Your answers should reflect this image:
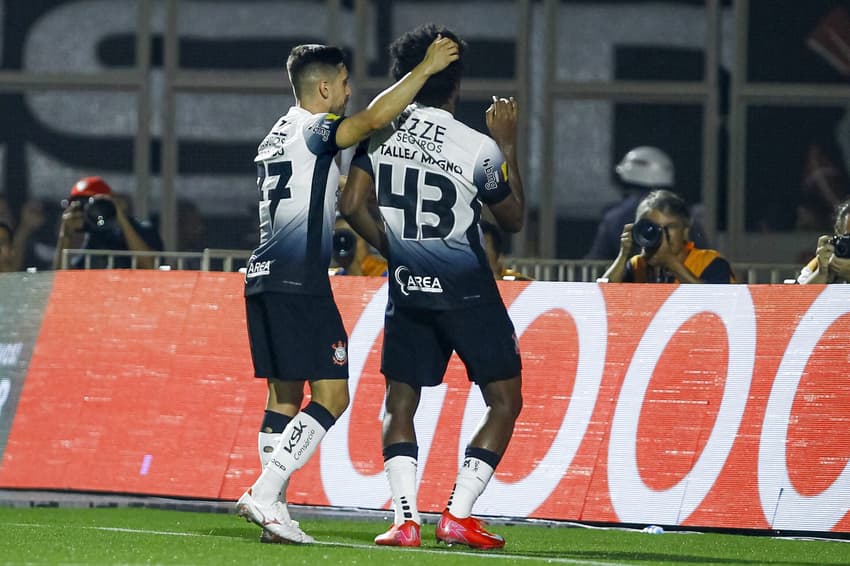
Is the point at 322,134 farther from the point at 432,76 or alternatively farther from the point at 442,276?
the point at 442,276

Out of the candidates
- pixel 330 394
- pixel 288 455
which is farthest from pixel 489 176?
pixel 288 455

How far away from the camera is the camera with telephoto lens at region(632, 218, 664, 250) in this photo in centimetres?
1080

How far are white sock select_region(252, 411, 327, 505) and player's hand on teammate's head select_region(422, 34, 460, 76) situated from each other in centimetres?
156

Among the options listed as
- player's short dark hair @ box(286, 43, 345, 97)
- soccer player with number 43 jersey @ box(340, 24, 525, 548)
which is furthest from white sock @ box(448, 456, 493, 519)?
player's short dark hair @ box(286, 43, 345, 97)

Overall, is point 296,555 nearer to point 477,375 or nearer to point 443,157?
point 477,375

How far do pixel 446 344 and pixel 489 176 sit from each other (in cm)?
77

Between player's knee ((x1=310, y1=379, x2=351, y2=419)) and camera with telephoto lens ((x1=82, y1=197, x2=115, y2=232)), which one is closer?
player's knee ((x1=310, y1=379, x2=351, y2=419))

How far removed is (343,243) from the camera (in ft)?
39.0

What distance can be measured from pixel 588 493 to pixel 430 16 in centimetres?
784

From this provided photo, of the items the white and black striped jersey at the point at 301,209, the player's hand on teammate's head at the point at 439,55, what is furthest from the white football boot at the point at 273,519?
the player's hand on teammate's head at the point at 439,55

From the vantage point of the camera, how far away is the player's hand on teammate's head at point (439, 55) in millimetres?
8094

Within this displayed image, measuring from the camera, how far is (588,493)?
9.77m

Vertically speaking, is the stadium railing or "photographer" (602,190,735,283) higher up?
"photographer" (602,190,735,283)

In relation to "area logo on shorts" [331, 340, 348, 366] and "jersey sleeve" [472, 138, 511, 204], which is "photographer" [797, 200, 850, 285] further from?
"area logo on shorts" [331, 340, 348, 366]
